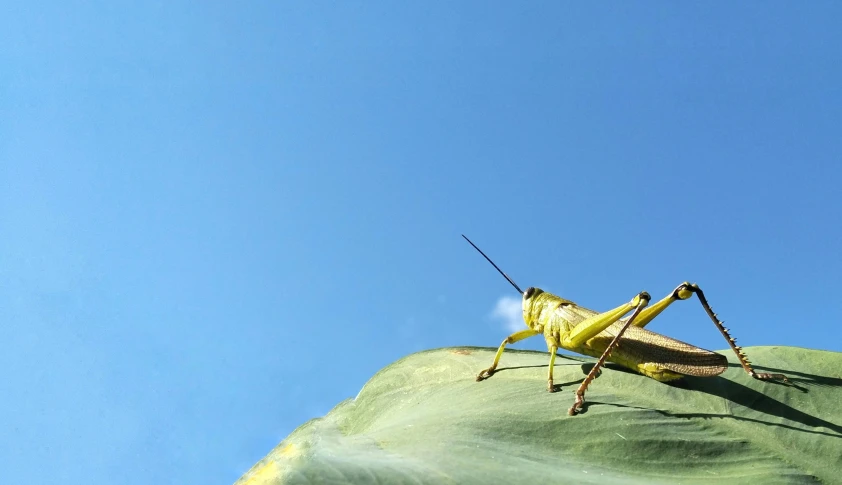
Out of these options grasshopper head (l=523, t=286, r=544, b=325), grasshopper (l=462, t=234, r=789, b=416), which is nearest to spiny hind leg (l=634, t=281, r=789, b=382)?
grasshopper (l=462, t=234, r=789, b=416)

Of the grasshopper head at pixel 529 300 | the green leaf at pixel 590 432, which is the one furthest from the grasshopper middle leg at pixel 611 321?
the grasshopper head at pixel 529 300

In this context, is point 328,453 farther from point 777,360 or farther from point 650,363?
point 777,360

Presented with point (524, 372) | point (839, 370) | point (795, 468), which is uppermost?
point (524, 372)

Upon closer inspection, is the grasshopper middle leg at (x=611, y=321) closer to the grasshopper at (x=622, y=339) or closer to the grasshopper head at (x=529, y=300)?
the grasshopper at (x=622, y=339)

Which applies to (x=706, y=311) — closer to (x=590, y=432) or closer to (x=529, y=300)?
(x=529, y=300)

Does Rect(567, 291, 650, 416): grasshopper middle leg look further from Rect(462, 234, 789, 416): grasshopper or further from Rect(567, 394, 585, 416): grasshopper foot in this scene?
Rect(567, 394, 585, 416): grasshopper foot

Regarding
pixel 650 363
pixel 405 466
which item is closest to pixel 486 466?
pixel 405 466

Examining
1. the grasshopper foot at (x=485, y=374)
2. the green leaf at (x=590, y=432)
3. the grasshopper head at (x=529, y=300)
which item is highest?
the grasshopper head at (x=529, y=300)
